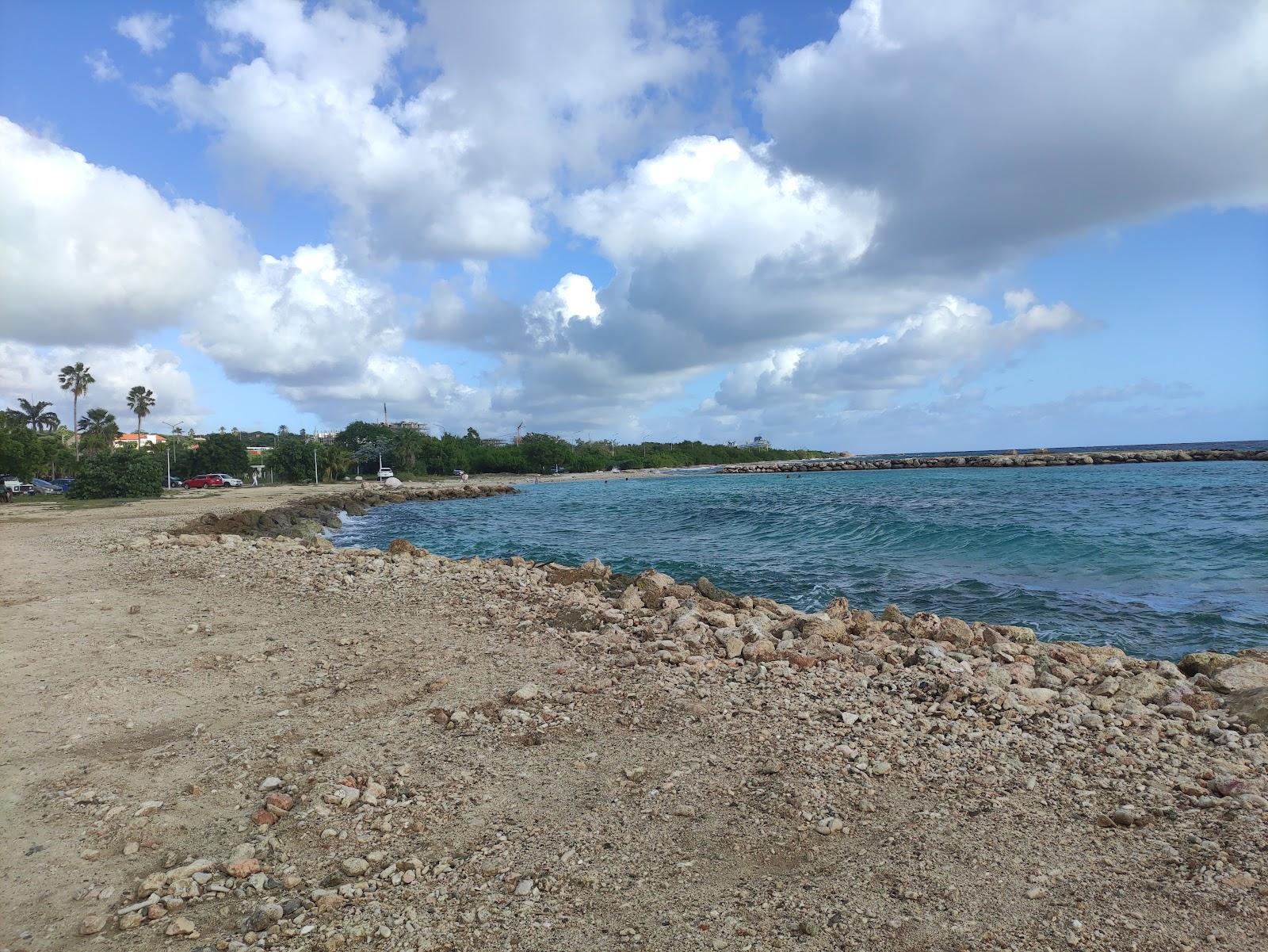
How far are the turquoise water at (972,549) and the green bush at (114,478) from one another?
48.5 feet

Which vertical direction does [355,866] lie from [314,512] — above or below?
above

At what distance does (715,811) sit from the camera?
3996 millimetres

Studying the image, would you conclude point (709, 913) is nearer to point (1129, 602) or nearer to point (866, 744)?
point (866, 744)

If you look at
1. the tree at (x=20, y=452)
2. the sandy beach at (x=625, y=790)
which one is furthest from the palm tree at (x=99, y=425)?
the sandy beach at (x=625, y=790)

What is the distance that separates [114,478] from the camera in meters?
40.0

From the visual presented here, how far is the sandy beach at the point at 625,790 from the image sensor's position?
3107mm

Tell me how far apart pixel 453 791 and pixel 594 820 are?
93 cm

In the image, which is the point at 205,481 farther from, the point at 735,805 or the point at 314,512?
the point at 735,805

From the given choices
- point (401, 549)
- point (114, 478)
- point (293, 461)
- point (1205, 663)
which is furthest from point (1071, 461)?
point (114, 478)

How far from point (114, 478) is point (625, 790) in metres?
46.2

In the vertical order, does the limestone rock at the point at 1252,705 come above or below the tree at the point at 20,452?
below

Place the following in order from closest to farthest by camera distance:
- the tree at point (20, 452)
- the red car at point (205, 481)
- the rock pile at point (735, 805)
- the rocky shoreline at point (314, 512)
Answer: the rock pile at point (735, 805)
the rocky shoreline at point (314, 512)
the tree at point (20, 452)
the red car at point (205, 481)

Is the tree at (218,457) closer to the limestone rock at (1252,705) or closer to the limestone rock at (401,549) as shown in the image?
the limestone rock at (401,549)

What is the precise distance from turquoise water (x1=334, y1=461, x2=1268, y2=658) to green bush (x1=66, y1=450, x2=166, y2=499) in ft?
48.5
